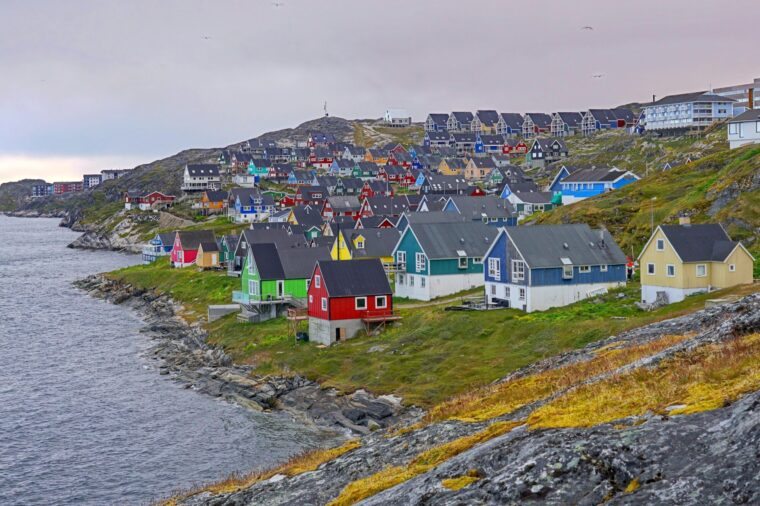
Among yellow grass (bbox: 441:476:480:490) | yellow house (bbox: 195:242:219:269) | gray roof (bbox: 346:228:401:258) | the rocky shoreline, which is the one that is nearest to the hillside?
gray roof (bbox: 346:228:401:258)

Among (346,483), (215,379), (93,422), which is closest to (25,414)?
(93,422)

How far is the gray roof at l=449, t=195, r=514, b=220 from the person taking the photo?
403 feet

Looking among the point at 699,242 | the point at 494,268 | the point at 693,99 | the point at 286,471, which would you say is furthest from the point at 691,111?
the point at 286,471

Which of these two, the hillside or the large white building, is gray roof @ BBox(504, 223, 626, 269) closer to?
the hillside

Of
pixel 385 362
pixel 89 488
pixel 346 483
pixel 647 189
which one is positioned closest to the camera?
pixel 346 483

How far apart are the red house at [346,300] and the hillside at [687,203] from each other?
27.5m

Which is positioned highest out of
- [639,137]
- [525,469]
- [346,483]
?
[639,137]

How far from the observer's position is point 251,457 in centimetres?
4534

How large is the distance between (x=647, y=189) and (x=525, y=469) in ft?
300

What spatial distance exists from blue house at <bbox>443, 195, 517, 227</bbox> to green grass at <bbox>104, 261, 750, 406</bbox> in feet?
167

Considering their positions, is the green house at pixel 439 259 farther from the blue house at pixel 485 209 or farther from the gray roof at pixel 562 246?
the blue house at pixel 485 209

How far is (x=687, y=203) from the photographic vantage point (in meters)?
87.0

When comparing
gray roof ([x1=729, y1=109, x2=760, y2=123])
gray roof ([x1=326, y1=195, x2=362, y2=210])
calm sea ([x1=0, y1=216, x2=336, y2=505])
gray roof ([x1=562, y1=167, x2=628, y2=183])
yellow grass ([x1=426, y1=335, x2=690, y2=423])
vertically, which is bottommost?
calm sea ([x1=0, y1=216, x2=336, y2=505])

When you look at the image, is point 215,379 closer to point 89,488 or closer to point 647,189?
point 89,488
